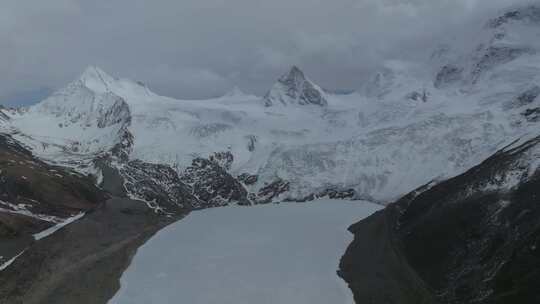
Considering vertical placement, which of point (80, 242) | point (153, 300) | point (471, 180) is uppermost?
point (471, 180)

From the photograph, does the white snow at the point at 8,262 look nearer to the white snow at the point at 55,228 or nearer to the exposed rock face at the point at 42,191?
the white snow at the point at 55,228

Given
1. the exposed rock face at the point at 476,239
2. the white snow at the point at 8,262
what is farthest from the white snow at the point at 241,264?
the white snow at the point at 8,262

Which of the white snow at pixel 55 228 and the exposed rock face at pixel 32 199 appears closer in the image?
the exposed rock face at pixel 32 199

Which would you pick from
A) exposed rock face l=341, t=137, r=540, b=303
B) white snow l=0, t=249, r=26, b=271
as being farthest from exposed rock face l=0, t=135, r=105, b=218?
exposed rock face l=341, t=137, r=540, b=303

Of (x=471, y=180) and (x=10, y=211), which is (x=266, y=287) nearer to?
(x=471, y=180)

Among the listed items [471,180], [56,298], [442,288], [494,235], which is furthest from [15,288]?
[471,180]
